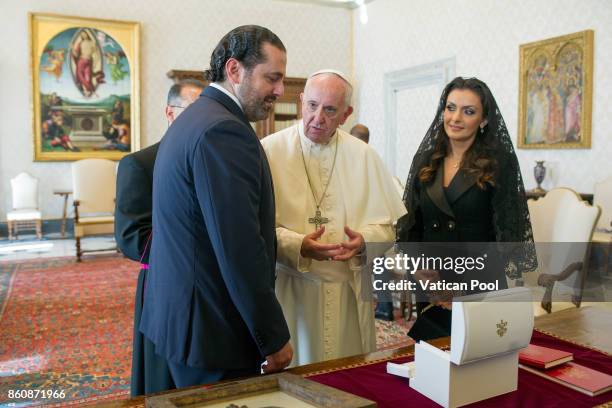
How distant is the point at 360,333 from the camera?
2.46m

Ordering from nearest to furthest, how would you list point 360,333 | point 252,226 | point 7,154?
point 252,226, point 360,333, point 7,154

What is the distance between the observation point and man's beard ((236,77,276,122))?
5.60 feet

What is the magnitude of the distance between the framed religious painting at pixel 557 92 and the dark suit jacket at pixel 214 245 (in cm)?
598

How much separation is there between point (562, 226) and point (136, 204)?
2853mm

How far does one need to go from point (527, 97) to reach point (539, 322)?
19.1 feet

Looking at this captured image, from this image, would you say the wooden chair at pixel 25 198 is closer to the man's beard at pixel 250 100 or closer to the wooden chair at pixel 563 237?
the wooden chair at pixel 563 237

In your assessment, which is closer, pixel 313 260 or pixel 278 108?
pixel 313 260

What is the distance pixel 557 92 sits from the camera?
22.5 feet

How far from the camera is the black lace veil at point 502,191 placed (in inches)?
87.4

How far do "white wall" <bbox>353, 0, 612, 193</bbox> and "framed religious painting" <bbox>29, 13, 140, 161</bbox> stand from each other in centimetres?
420

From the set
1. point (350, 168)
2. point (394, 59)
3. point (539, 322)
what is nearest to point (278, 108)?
point (394, 59)

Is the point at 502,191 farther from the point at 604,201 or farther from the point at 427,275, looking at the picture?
the point at 604,201

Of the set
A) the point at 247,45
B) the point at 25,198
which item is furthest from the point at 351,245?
the point at 25,198

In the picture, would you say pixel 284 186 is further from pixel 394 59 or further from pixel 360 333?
pixel 394 59
